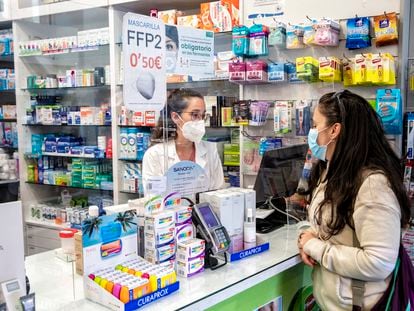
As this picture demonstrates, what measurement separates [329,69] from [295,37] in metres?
0.44

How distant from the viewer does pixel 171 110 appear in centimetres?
254

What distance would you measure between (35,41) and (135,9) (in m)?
1.19

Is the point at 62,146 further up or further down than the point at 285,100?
further down

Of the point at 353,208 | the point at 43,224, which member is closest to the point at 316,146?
the point at 353,208

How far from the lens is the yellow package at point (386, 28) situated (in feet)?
10.2

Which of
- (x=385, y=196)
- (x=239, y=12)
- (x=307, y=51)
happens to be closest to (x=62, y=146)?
(x=239, y=12)

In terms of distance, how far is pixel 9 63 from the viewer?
204 inches

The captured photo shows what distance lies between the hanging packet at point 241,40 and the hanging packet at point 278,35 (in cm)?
19

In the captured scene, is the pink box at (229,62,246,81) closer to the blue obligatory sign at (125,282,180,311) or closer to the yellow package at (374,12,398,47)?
the yellow package at (374,12,398,47)

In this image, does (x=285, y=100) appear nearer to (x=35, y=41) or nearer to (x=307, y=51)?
(x=307, y=51)

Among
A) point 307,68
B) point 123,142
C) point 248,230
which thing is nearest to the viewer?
point 248,230

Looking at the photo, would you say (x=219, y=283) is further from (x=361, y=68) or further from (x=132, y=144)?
(x=132, y=144)

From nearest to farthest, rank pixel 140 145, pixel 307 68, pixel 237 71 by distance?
pixel 307 68, pixel 237 71, pixel 140 145

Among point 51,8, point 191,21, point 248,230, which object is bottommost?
point 248,230
